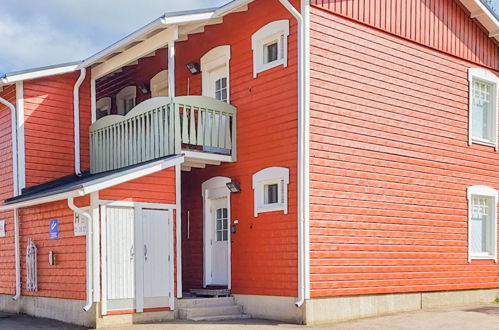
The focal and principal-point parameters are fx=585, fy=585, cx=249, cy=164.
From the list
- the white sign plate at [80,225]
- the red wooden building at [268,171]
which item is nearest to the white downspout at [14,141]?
the red wooden building at [268,171]

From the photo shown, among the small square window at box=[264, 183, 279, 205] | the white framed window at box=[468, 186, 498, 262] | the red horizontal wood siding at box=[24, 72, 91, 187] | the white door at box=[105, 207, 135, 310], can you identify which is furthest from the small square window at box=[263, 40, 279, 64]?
the white framed window at box=[468, 186, 498, 262]

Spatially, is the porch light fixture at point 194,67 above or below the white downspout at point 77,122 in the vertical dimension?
above

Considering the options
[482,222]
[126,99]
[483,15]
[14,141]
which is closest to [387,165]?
[482,222]

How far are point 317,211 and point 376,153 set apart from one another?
7.03ft

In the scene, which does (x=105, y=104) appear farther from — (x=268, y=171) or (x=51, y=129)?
(x=268, y=171)

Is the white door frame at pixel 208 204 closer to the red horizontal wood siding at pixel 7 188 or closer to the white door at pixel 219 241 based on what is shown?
the white door at pixel 219 241

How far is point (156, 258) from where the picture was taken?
446 inches

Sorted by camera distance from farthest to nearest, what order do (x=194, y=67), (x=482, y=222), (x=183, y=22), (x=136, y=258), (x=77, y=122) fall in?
1. (x=77, y=122)
2. (x=482, y=222)
3. (x=194, y=67)
4. (x=183, y=22)
5. (x=136, y=258)

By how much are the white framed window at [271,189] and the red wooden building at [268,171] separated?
0.12ft

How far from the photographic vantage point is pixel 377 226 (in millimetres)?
12031

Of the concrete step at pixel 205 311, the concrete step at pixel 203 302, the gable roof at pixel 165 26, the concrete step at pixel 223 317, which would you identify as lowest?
the concrete step at pixel 223 317

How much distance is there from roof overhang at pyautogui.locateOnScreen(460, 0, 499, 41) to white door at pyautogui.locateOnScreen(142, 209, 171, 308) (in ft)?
29.7

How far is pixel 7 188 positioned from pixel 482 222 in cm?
1189

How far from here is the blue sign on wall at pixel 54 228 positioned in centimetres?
1187
